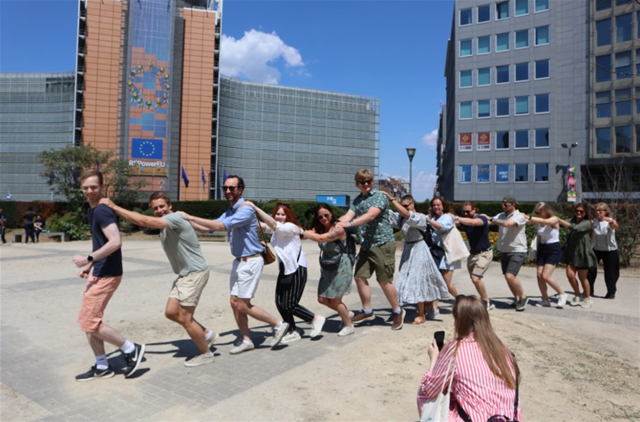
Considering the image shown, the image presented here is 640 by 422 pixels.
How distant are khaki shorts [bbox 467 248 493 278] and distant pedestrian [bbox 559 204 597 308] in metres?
1.79

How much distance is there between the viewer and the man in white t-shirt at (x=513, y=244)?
21.9ft

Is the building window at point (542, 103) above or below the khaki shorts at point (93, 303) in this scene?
above

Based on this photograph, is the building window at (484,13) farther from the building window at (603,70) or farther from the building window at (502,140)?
the building window at (502,140)

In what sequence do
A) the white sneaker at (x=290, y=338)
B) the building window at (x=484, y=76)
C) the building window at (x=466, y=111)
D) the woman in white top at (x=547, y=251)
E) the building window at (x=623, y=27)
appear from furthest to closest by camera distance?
the building window at (x=466, y=111)
the building window at (x=484, y=76)
the building window at (x=623, y=27)
the woman in white top at (x=547, y=251)
the white sneaker at (x=290, y=338)

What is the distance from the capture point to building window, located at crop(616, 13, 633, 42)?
39250mm

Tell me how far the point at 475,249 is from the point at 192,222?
450 centimetres

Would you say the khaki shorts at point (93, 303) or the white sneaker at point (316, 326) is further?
the white sneaker at point (316, 326)

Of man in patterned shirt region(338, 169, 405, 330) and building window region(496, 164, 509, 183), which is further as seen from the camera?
building window region(496, 164, 509, 183)

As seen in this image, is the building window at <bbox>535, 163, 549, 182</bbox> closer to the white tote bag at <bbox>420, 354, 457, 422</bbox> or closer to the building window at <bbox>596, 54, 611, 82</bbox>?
the building window at <bbox>596, 54, 611, 82</bbox>

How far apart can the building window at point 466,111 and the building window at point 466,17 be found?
8.61 m

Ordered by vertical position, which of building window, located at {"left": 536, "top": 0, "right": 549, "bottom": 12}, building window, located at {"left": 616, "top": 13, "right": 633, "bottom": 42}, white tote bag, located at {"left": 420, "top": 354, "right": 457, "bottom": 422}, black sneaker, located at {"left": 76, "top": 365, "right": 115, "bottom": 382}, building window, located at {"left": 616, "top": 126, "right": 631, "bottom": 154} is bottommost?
black sneaker, located at {"left": 76, "top": 365, "right": 115, "bottom": 382}

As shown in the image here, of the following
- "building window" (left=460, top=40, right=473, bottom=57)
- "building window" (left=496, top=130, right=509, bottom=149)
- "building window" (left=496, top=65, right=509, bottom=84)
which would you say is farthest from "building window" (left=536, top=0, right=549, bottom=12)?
"building window" (left=496, top=130, right=509, bottom=149)

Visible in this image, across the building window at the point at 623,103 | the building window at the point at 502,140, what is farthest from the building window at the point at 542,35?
the building window at the point at 502,140

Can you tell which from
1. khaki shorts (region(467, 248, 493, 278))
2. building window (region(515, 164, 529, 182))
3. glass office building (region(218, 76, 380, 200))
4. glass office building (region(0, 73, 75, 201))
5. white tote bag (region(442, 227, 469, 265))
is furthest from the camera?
glass office building (region(218, 76, 380, 200))
